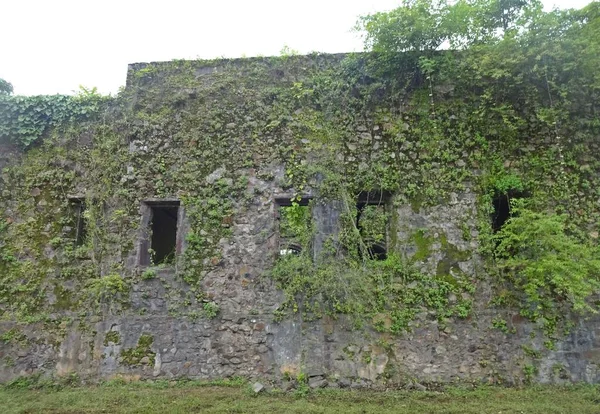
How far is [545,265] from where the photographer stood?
600cm

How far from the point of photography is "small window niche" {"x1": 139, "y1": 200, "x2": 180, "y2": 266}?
7312 mm

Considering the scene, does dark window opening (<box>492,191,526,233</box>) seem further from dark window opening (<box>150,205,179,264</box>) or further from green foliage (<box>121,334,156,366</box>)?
dark window opening (<box>150,205,179,264</box>)

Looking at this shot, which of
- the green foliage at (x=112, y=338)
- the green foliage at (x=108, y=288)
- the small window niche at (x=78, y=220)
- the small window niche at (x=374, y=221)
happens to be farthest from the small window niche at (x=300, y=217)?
the small window niche at (x=78, y=220)

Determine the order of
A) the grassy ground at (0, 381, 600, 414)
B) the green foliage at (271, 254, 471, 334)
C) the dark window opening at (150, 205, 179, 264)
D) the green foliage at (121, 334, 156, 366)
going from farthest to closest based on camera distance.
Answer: the dark window opening at (150, 205, 179, 264)
the green foliage at (121, 334, 156, 366)
the green foliage at (271, 254, 471, 334)
the grassy ground at (0, 381, 600, 414)

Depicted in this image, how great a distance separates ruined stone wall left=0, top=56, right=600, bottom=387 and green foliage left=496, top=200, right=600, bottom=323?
304 mm

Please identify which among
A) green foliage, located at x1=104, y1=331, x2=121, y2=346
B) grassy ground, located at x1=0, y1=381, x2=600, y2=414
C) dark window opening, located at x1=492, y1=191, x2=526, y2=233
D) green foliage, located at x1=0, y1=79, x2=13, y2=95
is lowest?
grassy ground, located at x1=0, y1=381, x2=600, y2=414

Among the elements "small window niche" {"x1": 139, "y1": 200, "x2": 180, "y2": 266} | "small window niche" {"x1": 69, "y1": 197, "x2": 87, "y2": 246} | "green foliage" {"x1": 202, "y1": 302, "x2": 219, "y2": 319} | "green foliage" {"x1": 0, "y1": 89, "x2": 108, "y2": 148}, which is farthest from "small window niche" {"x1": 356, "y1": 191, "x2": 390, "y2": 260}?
"green foliage" {"x1": 0, "y1": 89, "x2": 108, "y2": 148}

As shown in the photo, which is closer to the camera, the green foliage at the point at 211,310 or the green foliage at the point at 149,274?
the green foliage at the point at 211,310

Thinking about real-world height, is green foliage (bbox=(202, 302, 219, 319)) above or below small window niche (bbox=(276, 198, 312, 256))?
below

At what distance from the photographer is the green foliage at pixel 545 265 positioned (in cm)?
598

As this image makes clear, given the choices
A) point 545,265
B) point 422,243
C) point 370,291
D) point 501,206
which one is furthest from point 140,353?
point 501,206

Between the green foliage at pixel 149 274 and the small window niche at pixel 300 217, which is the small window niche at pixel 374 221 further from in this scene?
the green foliage at pixel 149 274

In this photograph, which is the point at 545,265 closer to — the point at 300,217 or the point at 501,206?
the point at 501,206

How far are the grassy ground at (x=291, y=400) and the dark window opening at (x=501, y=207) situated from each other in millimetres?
2483
